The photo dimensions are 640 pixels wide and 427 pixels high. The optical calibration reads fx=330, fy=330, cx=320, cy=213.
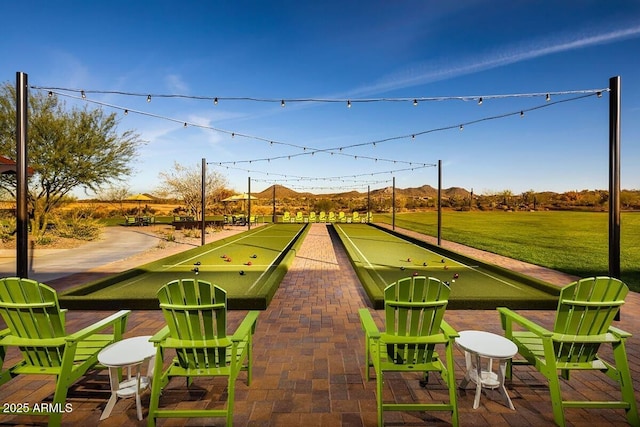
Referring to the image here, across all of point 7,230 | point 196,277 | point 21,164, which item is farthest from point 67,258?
point 21,164

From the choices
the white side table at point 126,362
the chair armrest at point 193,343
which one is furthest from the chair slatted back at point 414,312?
the white side table at point 126,362

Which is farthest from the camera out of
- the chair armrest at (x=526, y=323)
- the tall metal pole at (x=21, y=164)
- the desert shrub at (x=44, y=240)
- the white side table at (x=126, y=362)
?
the desert shrub at (x=44, y=240)

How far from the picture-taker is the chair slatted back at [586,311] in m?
2.67

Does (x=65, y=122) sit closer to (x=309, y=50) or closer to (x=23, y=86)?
(x=309, y=50)

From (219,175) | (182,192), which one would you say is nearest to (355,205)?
(219,175)

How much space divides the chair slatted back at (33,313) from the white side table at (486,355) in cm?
333

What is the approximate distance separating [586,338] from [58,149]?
20231mm

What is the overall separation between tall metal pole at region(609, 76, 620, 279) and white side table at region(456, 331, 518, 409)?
141 inches

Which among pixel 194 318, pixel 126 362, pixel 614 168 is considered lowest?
pixel 126 362

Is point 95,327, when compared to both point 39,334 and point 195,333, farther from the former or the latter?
point 195,333

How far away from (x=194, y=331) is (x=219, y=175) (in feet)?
106

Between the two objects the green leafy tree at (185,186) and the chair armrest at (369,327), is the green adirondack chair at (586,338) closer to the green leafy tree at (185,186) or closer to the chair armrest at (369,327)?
the chair armrest at (369,327)

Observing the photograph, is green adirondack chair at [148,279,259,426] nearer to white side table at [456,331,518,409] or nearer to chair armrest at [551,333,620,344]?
white side table at [456,331,518,409]

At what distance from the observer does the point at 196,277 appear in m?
8.11
